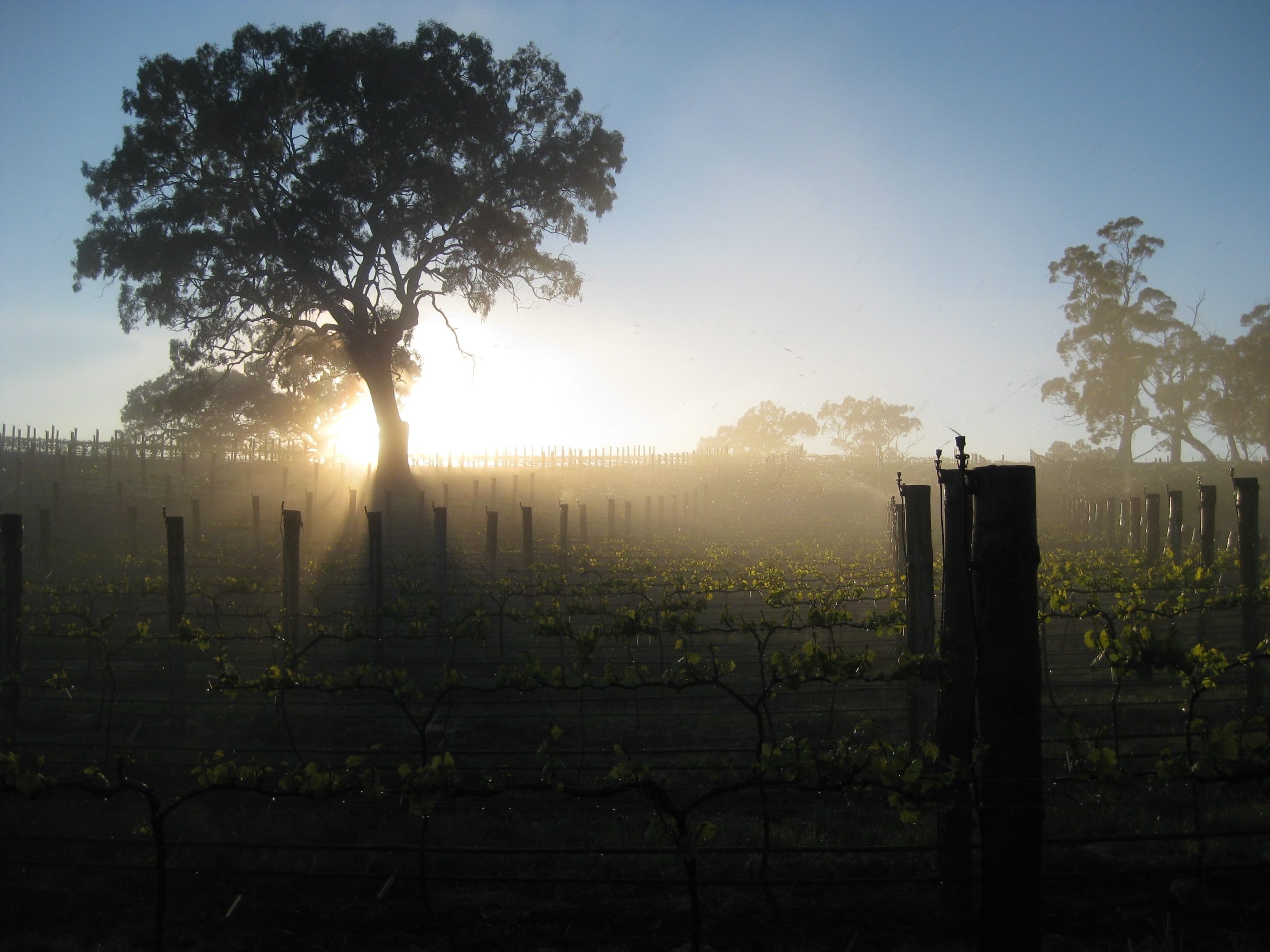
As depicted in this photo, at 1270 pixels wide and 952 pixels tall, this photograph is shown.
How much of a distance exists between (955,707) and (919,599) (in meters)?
2.16

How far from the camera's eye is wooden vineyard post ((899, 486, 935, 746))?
596 cm

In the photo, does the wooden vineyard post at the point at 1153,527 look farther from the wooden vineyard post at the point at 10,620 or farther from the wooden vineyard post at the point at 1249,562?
the wooden vineyard post at the point at 10,620

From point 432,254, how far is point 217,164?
6643mm

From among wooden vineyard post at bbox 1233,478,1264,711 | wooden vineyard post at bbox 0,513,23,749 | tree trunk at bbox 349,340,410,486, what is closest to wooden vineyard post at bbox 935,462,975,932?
wooden vineyard post at bbox 1233,478,1264,711

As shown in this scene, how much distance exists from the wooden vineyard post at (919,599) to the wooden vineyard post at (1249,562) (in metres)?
3.46

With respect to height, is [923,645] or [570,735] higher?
[923,645]

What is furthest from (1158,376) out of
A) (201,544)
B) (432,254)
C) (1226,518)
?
(201,544)

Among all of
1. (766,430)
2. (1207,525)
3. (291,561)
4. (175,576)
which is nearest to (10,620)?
(175,576)

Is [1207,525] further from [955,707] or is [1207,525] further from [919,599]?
[955,707]

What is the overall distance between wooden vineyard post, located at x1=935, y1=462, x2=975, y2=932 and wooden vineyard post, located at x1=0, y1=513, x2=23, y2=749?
21.0ft

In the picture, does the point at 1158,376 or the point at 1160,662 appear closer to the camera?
the point at 1160,662

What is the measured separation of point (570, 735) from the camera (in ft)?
25.4

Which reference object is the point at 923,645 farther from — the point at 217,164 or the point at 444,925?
the point at 217,164

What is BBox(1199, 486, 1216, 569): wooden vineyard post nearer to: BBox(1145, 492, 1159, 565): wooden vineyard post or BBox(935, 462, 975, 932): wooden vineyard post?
BBox(1145, 492, 1159, 565): wooden vineyard post
